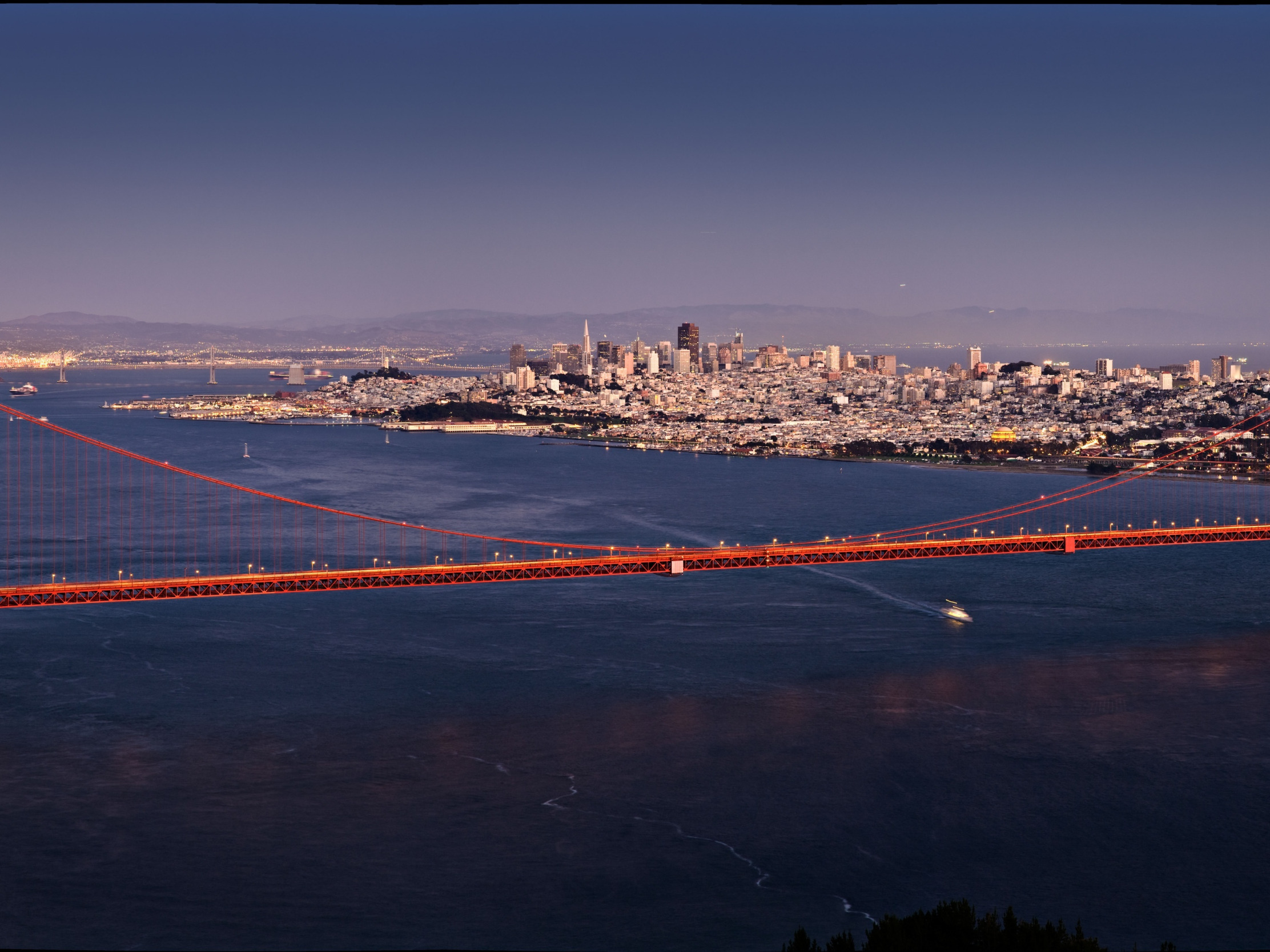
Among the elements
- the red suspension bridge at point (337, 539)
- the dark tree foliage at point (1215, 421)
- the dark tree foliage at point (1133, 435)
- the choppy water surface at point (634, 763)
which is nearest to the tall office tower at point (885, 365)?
the dark tree foliage at point (1215, 421)

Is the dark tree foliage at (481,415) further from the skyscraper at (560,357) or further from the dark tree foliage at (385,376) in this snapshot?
the skyscraper at (560,357)

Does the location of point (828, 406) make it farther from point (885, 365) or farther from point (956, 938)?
point (956, 938)

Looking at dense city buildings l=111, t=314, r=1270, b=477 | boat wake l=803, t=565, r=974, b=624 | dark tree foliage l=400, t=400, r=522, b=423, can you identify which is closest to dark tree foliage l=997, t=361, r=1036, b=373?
dense city buildings l=111, t=314, r=1270, b=477

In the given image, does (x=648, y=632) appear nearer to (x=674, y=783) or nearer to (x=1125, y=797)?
(x=674, y=783)

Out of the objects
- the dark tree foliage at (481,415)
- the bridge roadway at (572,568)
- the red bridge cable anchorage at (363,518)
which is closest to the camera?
the bridge roadway at (572,568)

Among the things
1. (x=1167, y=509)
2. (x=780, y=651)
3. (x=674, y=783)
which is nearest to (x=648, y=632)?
(x=780, y=651)
